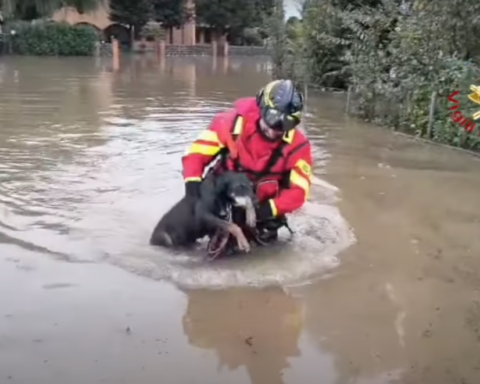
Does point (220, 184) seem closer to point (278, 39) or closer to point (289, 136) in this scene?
point (289, 136)

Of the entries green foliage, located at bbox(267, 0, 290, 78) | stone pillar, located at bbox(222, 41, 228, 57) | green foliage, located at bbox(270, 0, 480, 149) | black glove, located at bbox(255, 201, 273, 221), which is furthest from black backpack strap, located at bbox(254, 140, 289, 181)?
stone pillar, located at bbox(222, 41, 228, 57)

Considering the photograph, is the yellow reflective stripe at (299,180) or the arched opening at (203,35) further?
the arched opening at (203,35)

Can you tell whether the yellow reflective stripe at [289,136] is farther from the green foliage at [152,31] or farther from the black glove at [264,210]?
the green foliage at [152,31]

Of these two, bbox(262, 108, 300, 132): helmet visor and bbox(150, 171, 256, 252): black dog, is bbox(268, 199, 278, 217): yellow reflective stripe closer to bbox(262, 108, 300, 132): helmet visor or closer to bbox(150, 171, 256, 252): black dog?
bbox(150, 171, 256, 252): black dog

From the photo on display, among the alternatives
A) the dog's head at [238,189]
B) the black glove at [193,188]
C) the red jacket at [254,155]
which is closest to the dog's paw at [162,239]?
the black glove at [193,188]

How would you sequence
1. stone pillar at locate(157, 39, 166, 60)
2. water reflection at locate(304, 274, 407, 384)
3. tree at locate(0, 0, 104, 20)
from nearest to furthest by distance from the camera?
water reflection at locate(304, 274, 407, 384) → tree at locate(0, 0, 104, 20) → stone pillar at locate(157, 39, 166, 60)

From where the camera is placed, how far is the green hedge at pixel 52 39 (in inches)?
1705

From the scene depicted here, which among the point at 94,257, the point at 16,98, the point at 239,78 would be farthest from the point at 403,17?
the point at 239,78

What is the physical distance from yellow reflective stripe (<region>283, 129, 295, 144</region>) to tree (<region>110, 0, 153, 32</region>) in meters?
47.0

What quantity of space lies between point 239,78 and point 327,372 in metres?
25.2

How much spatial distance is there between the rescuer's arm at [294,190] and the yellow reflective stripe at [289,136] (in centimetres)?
12

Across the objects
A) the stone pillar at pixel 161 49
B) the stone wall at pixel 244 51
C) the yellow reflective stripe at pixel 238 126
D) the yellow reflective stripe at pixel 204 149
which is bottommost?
the stone wall at pixel 244 51

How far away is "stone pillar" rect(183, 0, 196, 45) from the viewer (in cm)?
5605

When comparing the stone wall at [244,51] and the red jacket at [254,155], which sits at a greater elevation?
the red jacket at [254,155]
